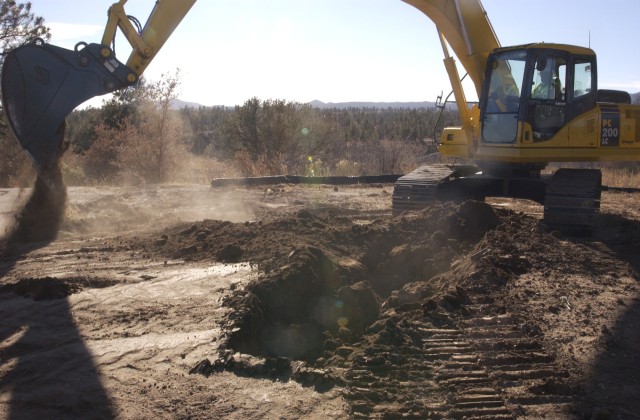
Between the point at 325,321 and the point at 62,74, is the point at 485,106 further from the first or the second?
the point at 62,74

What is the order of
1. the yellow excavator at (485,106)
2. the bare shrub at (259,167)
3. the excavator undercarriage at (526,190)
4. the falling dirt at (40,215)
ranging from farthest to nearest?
the bare shrub at (259,167), the excavator undercarriage at (526,190), the falling dirt at (40,215), the yellow excavator at (485,106)

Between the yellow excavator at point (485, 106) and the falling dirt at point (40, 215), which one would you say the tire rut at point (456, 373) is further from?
the falling dirt at point (40, 215)

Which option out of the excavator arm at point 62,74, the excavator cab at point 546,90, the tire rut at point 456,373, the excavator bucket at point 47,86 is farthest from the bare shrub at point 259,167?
the tire rut at point 456,373

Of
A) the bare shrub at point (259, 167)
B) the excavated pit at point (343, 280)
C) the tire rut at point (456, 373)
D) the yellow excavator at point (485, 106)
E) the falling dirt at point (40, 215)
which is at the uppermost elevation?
the yellow excavator at point (485, 106)

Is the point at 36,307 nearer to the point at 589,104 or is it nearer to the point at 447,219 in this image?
the point at 447,219

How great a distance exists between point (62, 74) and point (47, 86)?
0.82 feet

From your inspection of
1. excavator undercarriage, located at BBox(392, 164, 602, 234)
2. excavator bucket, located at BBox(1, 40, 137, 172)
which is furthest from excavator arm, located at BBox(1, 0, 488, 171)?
excavator undercarriage, located at BBox(392, 164, 602, 234)

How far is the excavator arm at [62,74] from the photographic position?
780 cm

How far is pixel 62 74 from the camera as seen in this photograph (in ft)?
26.4

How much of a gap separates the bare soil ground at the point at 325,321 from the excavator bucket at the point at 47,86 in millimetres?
1519

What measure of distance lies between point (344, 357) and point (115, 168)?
20.3 meters

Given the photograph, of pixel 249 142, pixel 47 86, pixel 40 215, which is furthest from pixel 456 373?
pixel 249 142

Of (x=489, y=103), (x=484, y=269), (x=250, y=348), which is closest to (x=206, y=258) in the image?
(x=250, y=348)

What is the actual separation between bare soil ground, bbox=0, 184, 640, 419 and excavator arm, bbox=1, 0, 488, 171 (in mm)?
1631
